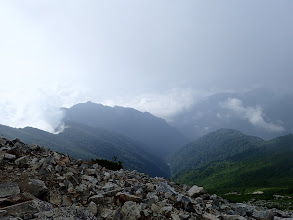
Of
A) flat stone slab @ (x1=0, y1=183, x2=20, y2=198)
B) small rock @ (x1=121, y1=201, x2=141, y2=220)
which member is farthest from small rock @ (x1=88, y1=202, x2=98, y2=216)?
flat stone slab @ (x1=0, y1=183, x2=20, y2=198)

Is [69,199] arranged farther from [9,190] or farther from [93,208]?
[9,190]

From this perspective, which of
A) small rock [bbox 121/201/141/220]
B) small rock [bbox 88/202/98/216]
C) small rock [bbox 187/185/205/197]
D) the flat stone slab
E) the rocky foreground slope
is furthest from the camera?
small rock [bbox 187/185/205/197]

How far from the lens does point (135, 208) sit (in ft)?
37.1

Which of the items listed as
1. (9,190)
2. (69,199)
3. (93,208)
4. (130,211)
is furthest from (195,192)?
(9,190)

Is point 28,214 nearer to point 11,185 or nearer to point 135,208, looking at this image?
point 11,185

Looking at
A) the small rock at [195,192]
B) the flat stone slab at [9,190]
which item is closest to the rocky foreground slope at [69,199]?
the flat stone slab at [9,190]

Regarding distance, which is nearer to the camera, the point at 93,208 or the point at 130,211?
the point at 130,211

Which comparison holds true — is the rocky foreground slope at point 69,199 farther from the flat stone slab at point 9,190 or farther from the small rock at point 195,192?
the small rock at point 195,192

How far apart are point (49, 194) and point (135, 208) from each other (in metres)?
5.02

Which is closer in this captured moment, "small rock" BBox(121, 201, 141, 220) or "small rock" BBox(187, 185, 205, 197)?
"small rock" BBox(121, 201, 141, 220)

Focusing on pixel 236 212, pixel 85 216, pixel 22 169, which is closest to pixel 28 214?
pixel 85 216

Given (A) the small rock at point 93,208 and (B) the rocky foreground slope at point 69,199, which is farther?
(A) the small rock at point 93,208

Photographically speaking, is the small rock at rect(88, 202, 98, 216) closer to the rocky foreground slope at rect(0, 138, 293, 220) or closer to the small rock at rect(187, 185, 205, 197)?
the rocky foreground slope at rect(0, 138, 293, 220)

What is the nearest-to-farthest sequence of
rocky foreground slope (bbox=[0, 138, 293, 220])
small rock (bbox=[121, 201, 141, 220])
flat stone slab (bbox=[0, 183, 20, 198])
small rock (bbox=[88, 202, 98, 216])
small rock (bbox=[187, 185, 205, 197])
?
rocky foreground slope (bbox=[0, 138, 293, 220]) < flat stone slab (bbox=[0, 183, 20, 198]) < small rock (bbox=[121, 201, 141, 220]) < small rock (bbox=[88, 202, 98, 216]) < small rock (bbox=[187, 185, 205, 197])
